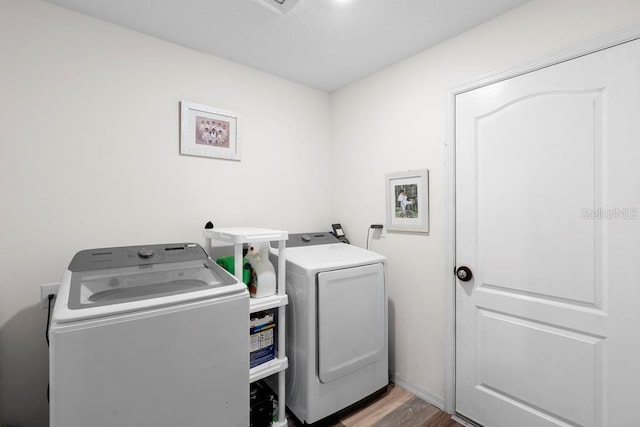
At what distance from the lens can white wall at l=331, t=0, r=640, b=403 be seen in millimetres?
1455

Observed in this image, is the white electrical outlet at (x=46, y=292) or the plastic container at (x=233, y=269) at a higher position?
the plastic container at (x=233, y=269)

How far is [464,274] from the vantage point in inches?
69.8

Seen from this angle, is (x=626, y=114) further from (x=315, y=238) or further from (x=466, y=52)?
(x=315, y=238)

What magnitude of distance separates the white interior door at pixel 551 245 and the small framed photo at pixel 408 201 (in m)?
0.24

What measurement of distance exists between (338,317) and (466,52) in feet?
5.85

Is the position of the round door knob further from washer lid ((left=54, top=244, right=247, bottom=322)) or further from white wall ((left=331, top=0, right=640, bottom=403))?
washer lid ((left=54, top=244, right=247, bottom=322))

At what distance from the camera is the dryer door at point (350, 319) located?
1.73m

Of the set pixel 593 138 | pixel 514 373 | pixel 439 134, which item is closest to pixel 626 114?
pixel 593 138

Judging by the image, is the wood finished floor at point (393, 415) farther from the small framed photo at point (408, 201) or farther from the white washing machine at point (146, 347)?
the small framed photo at point (408, 201)

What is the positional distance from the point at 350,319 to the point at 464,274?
0.75 metres

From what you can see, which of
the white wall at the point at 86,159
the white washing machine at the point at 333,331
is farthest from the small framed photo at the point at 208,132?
the white washing machine at the point at 333,331

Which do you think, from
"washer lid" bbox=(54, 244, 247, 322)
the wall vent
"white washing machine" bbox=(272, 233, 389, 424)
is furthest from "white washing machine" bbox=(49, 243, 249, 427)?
the wall vent

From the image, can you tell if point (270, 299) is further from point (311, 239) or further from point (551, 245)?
point (551, 245)

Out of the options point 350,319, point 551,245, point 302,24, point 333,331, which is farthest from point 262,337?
point 302,24
